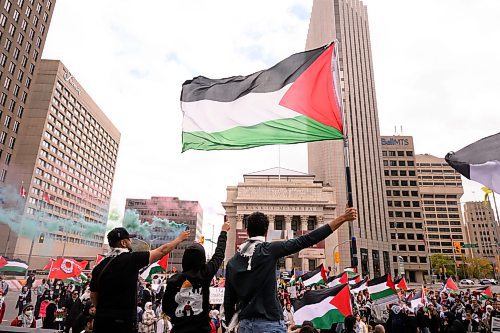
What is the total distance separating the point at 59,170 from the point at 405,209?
9002cm

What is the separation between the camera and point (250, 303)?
3211 mm

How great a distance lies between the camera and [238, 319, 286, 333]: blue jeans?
10.2 ft

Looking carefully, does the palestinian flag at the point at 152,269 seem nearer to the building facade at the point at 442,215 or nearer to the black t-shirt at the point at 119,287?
the black t-shirt at the point at 119,287

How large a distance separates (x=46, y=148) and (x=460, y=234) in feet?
426

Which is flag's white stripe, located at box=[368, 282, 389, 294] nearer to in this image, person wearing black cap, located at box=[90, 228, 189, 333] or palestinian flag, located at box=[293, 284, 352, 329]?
palestinian flag, located at box=[293, 284, 352, 329]

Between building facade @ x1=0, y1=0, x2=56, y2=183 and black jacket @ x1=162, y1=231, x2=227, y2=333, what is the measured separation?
6964cm

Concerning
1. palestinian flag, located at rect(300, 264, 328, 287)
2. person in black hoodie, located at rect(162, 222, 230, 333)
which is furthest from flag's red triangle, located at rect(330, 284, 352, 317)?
palestinian flag, located at rect(300, 264, 328, 287)

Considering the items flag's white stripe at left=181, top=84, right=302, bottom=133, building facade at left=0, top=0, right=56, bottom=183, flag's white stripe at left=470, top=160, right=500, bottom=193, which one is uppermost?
building facade at left=0, top=0, right=56, bottom=183

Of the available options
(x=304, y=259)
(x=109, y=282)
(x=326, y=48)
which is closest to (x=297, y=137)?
(x=326, y=48)

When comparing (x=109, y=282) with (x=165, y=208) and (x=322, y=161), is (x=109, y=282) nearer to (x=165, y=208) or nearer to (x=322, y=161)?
(x=322, y=161)

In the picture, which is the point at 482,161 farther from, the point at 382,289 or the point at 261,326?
the point at 382,289

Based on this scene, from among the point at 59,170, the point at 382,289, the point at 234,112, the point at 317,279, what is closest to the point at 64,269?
the point at 317,279

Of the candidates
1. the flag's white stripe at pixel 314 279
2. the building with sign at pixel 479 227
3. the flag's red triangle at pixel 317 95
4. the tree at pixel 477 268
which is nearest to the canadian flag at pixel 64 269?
the flag's white stripe at pixel 314 279

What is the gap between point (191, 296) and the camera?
324 centimetres
